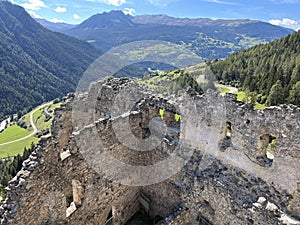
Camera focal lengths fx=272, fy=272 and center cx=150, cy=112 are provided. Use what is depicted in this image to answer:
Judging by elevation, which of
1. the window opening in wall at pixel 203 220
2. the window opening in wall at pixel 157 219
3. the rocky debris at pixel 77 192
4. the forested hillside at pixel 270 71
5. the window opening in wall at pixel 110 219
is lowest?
the forested hillside at pixel 270 71

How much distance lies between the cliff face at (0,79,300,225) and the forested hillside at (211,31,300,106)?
44.4 m

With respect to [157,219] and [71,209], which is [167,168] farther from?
[71,209]

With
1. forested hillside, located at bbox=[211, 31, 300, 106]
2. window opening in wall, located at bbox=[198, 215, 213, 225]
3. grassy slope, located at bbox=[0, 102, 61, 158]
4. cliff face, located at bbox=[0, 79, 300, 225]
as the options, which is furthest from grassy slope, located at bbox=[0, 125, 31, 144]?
window opening in wall, located at bbox=[198, 215, 213, 225]

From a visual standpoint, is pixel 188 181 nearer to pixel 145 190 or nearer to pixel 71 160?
pixel 145 190

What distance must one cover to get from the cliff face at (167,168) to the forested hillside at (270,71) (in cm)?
4440

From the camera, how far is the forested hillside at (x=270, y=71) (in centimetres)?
6081

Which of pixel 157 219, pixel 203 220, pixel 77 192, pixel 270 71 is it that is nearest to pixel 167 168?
pixel 157 219

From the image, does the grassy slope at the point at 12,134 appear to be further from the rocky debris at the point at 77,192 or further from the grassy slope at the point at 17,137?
the rocky debris at the point at 77,192

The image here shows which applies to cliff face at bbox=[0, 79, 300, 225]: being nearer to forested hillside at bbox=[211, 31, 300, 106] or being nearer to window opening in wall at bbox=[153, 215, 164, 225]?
window opening in wall at bbox=[153, 215, 164, 225]

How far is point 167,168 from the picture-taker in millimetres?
17422

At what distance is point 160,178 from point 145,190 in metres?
1.56

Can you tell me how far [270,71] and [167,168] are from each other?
2895 inches

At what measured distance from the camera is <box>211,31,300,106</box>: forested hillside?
60812 millimetres

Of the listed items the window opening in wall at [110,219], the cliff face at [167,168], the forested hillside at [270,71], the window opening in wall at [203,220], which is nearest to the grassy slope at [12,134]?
the forested hillside at [270,71]
